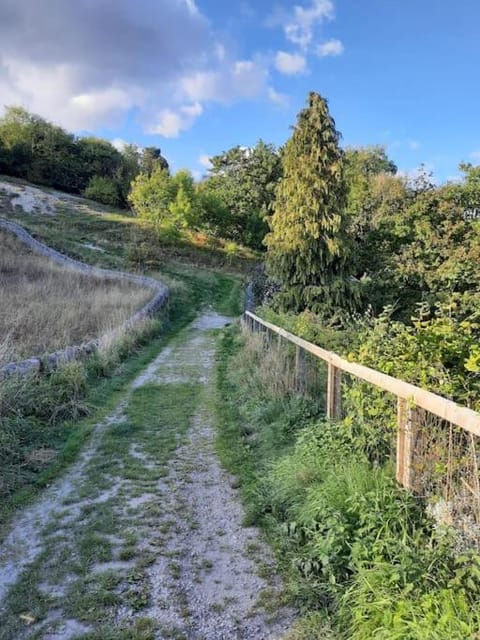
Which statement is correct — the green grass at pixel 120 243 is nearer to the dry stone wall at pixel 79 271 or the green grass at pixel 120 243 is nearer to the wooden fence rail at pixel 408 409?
the dry stone wall at pixel 79 271

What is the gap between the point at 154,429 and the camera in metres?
6.78

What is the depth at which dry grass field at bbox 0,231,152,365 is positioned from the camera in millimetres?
10820

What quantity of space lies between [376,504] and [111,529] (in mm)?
2211

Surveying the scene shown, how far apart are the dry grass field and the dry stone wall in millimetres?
360

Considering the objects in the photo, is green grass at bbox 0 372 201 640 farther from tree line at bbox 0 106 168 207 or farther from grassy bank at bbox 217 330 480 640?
tree line at bbox 0 106 168 207

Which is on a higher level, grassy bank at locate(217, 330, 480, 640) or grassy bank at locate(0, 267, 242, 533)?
grassy bank at locate(217, 330, 480, 640)

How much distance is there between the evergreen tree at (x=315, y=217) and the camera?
13.6 metres

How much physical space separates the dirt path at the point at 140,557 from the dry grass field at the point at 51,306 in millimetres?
3174

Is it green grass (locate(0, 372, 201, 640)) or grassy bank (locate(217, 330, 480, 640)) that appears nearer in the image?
grassy bank (locate(217, 330, 480, 640))

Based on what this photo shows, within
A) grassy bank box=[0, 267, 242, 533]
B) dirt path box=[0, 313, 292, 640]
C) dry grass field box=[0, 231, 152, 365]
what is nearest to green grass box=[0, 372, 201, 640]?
dirt path box=[0, 313, 292, 640]

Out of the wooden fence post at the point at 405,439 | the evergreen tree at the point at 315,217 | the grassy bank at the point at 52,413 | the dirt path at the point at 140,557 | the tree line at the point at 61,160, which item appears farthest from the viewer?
the tree line at the point at 61,160

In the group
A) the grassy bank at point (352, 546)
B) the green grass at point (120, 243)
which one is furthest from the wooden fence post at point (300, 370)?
the green grass at point (120, 243)

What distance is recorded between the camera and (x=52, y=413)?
6.84m

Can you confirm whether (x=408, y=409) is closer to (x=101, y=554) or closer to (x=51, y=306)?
(x=101, y=554)
